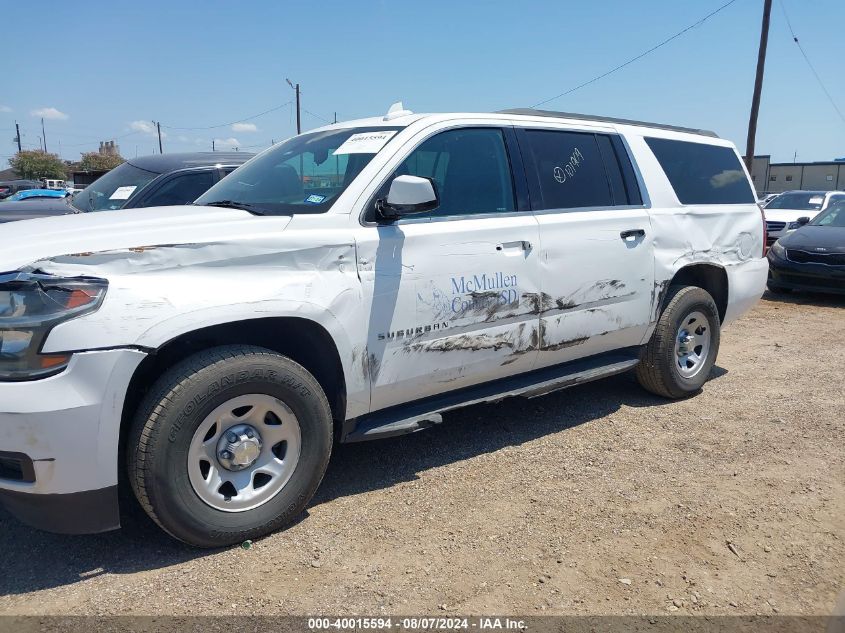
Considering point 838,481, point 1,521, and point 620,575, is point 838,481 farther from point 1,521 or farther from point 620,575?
point 1,521

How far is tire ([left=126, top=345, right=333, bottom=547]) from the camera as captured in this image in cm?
280

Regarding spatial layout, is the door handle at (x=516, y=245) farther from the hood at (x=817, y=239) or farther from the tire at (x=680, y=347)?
the hood at (x=817, y=239)

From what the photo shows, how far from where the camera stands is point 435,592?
2807mm

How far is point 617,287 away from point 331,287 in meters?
2.12

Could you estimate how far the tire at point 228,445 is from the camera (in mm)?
2797

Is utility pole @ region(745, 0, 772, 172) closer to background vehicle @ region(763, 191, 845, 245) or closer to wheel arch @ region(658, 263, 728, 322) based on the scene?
background vehicle @ region(763, 191, 845, 245)

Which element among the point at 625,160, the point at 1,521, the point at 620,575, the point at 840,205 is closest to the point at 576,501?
the point at 620,575

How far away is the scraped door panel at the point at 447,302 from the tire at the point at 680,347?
1.35m

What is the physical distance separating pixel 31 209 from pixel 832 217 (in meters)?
11.6

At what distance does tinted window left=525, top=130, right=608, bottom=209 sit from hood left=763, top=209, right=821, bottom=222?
1135 cm

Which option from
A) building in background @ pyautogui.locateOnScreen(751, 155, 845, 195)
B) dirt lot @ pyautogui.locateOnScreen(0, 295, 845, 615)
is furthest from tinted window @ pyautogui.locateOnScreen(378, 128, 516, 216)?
building in background @ pyautogui.locateOnScreen(751, 155, 845, 195)

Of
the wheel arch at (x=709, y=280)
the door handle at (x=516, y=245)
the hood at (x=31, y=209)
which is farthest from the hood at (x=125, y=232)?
the hood at (x=31, y=209)

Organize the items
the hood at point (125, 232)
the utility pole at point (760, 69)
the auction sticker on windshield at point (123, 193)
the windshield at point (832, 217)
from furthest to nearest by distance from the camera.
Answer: the utility pole at point (760, 69) < the windshield at point (832, 217) < the auction sticker on windshield at point (123, 193) < the hood at point (125, 232)

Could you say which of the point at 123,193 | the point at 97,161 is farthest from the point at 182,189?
the point at 97,161
